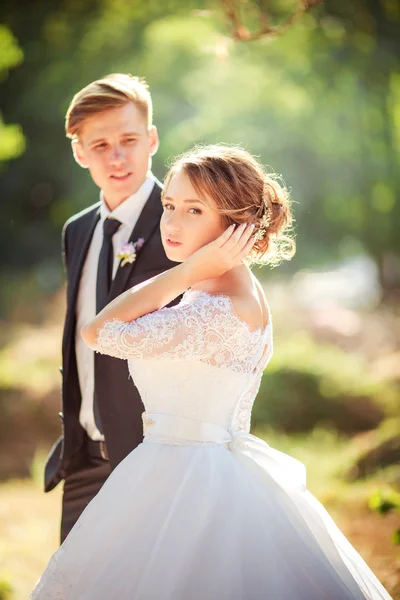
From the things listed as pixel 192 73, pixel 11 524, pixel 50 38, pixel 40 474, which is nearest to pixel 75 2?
pixel 50 38

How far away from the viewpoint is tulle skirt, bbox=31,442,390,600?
6.72 feet

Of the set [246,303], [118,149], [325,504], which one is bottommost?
[325,504]

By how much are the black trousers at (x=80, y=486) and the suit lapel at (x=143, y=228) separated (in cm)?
78

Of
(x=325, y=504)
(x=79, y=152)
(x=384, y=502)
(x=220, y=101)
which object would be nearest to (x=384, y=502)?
(x=384, y=502)

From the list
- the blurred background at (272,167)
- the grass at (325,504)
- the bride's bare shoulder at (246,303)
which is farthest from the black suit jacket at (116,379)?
the blurred background at (272,167)

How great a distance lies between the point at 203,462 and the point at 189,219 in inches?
27.3

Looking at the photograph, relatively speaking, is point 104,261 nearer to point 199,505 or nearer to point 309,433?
point 199,505

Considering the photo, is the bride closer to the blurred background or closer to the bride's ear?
the bride's ear

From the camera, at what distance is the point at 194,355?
7.15 ft

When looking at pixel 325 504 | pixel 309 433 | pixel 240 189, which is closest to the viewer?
pixel 240 189

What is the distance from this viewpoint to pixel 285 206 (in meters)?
2.45

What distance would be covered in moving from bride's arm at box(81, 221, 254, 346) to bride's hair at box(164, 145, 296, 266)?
0.11 m

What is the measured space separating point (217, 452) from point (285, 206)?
2.54 ft

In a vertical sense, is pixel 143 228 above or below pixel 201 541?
above
